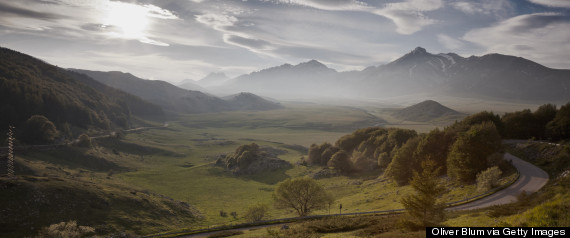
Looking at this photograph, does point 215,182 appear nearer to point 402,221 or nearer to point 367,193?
point 367,193

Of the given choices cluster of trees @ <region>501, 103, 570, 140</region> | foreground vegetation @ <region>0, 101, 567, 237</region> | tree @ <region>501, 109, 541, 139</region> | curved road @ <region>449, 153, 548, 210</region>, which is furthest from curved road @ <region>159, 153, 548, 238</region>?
cluster of trees @ <region>501, 103, 570, 140</region>

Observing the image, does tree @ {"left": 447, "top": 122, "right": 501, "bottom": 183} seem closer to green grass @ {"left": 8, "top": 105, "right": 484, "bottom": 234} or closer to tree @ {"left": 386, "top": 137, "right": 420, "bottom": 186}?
green grass @ {"left": 8, "top": 105, "right": 484, "bottom": 234}

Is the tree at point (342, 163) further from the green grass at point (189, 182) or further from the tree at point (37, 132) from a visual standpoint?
the tree at point (37, 132)

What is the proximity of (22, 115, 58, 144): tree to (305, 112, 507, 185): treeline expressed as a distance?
141848 millimetres

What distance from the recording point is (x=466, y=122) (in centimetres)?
8681

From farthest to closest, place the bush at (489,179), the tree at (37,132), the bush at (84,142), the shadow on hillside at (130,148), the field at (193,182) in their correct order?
1. the shadow on hillside at (130,148)
2. the bush at (84,142)
3. the tree at (37,132)
4. the field at (193,182)
5. the bush at (489,179)

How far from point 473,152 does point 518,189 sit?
1434 cm

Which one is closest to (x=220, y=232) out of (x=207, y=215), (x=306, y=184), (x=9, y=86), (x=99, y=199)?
(x=306, y=184)

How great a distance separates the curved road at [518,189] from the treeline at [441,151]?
5304 mm

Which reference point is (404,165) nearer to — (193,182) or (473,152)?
(473,152)

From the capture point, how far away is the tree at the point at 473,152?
190ft

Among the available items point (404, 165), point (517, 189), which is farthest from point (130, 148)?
point (517, 189)

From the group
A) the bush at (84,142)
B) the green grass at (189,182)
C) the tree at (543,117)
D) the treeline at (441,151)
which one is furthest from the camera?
the bush at (84,142)

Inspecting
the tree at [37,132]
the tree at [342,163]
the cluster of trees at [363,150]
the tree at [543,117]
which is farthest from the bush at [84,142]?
the tree at [543,117]
